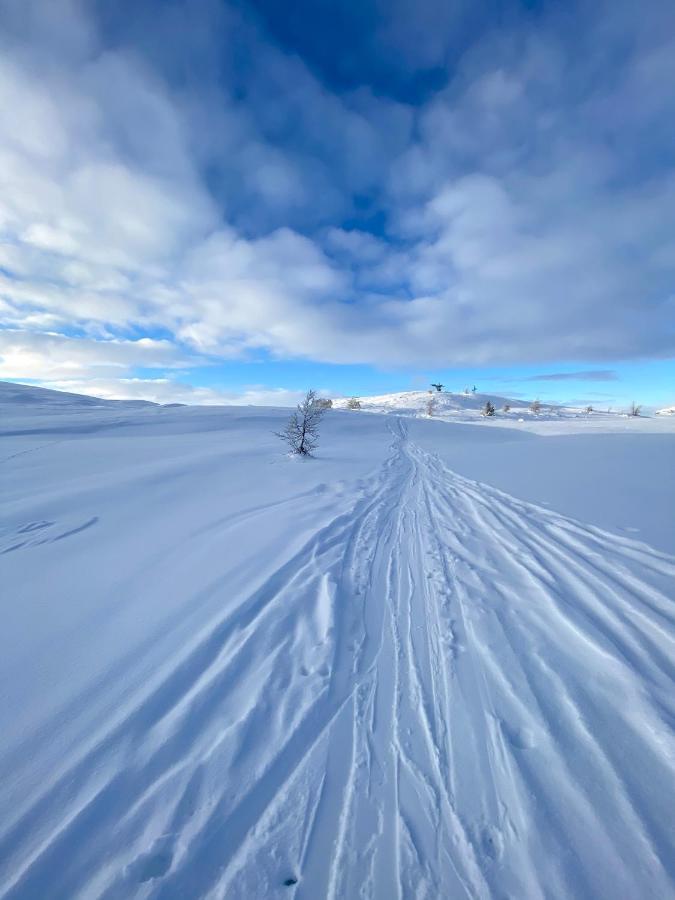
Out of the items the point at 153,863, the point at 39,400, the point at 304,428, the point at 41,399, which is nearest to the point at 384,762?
the point at 153,863

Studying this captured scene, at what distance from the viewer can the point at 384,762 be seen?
220 cm

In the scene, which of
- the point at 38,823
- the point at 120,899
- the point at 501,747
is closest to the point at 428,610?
the point at 501,747

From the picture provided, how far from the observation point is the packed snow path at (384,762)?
1.71 m

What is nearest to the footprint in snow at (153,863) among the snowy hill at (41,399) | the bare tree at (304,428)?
the bare tree at (304,428)

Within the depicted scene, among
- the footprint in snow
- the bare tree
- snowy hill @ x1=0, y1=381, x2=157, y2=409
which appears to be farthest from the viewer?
snowy hill @ x1=0, y1=381, x2=157, y2=409

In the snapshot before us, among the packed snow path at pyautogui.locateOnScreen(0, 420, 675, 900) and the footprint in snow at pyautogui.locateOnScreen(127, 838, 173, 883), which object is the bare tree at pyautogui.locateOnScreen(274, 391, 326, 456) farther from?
the footprint in snow at pyautogui.locateOnScreen(127, 838, 173, 883)

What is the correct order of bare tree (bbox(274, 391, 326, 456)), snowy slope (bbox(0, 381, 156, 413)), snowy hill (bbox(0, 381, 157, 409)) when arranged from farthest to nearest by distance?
1. snowy hill (bbox(0, 381, 157, 409))
2. snowy slope (bbox(0, 381, 156, 413))
3. bare tree (bbox(274, 391, 326, 456))

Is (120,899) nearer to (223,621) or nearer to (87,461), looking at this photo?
(223,621)

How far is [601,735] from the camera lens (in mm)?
2309

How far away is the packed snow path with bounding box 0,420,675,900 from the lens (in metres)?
1.71

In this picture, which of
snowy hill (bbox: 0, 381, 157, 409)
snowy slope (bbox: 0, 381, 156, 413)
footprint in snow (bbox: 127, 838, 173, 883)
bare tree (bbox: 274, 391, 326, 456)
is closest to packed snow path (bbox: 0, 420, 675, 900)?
footprint in snow (bbox: 127, 838, 173, 883)

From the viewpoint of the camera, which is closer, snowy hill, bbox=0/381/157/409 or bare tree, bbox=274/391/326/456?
bare tree, bbox=274/391/326/456

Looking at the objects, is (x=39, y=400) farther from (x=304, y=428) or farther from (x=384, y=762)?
(x=384, y=762)

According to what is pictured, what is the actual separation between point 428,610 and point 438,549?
155cm
